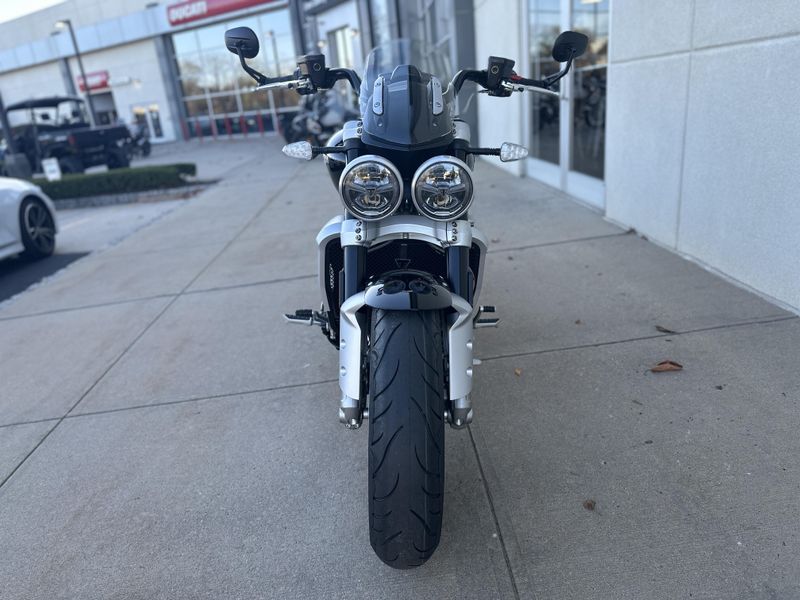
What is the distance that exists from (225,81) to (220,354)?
31.2 meters

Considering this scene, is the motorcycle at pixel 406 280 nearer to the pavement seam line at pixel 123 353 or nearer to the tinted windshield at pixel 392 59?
the tinted windshield at pixel 392 59

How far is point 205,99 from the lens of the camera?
104 feet

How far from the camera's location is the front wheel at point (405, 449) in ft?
5.73

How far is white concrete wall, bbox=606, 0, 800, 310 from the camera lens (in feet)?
10.9

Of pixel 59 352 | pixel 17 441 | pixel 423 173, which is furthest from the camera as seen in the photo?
pixel 59 352

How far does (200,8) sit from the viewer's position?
29.1 metres

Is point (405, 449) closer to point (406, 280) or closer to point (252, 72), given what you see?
point (406, 280)

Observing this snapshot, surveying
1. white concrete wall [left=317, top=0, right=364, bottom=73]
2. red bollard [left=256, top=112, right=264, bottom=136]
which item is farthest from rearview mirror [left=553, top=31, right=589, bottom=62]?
red bollard [left=256, top=112, right=264, bottom=136]

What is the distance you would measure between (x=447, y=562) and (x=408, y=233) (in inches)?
46.5

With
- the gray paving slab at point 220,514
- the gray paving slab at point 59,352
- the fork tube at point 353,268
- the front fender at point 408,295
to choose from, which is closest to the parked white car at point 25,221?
the gray paving slab at point 59,352

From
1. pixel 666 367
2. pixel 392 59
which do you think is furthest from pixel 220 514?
pixel 392 59

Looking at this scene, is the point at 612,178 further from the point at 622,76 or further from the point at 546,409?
the point at 546,409

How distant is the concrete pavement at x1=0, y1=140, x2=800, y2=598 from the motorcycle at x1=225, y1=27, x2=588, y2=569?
394 millimetres

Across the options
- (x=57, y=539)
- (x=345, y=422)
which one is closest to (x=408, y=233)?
(x=345, y=422)
